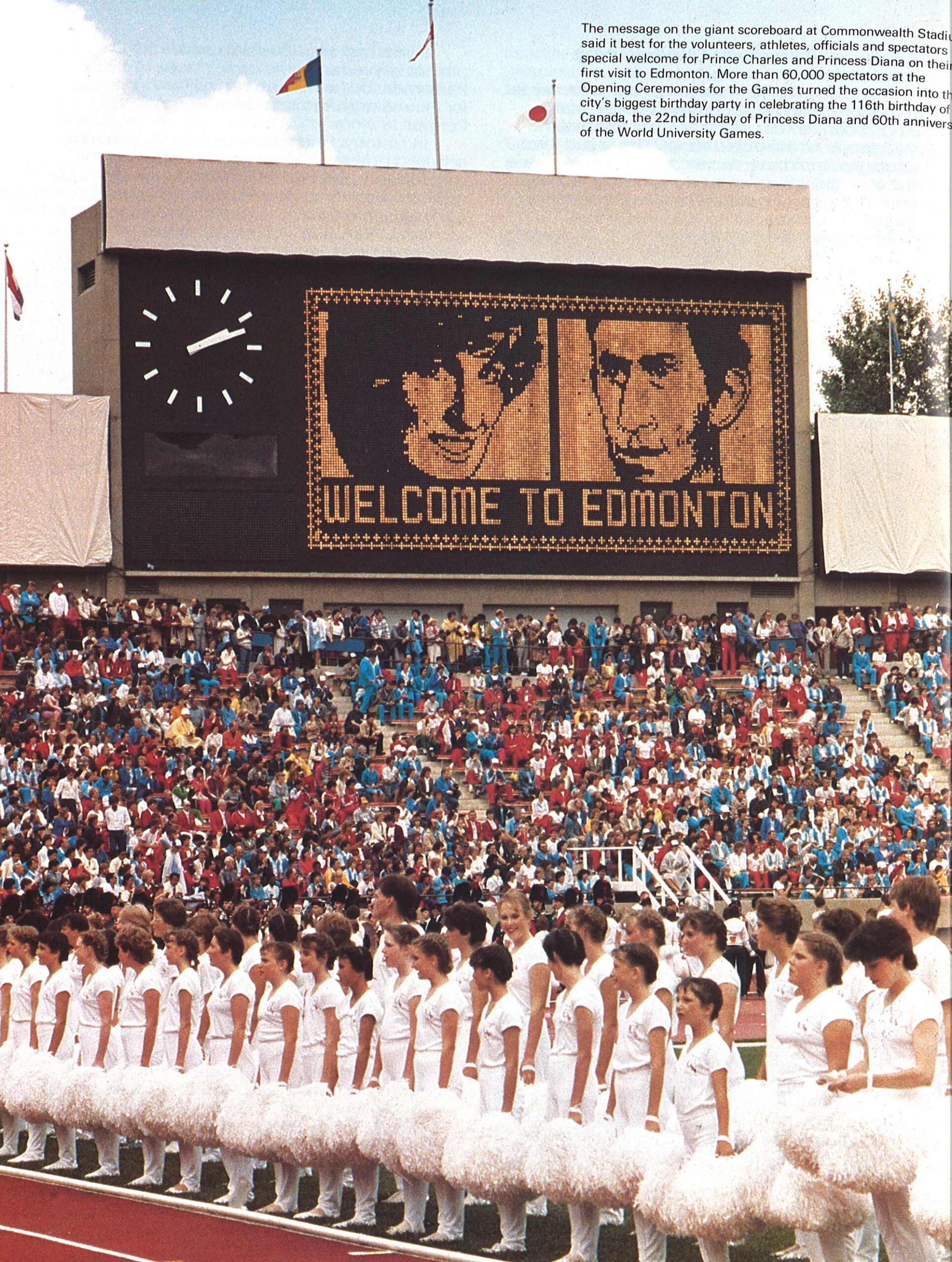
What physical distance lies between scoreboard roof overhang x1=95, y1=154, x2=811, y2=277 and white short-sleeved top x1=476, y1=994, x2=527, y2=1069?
22175 mm

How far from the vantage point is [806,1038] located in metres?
7.64

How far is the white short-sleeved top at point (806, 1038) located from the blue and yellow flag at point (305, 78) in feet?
85.3

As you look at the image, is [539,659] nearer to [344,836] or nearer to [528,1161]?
[344,836]

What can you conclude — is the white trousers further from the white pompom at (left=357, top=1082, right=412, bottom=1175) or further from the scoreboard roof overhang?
the scoreboard roof overhang

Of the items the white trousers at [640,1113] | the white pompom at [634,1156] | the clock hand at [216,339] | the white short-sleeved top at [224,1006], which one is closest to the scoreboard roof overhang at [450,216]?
the clock hand at [216,339]

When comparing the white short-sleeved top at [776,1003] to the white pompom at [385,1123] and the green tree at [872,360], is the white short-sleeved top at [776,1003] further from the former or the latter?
the green tree at [872,360]

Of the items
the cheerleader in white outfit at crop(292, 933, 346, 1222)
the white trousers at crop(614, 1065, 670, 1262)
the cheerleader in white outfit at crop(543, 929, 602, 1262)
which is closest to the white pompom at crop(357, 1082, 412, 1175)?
the cheerleader in white outfit at crop(292, 933, 346, 1222)

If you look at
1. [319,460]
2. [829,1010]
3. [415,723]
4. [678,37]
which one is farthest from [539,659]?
[829,1010]

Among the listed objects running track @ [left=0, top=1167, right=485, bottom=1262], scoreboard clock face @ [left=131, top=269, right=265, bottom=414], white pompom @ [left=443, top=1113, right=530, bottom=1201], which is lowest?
running track @ [left=0, top=1167, right=485, bottom=1262]

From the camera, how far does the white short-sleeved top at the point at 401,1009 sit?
31.3ft

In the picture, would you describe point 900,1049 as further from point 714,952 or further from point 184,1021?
point 184,1021

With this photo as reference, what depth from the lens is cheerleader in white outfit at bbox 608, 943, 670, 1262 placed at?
312 inches

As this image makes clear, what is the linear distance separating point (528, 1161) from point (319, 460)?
21.9 metres

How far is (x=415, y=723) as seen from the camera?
2866 centimetres
